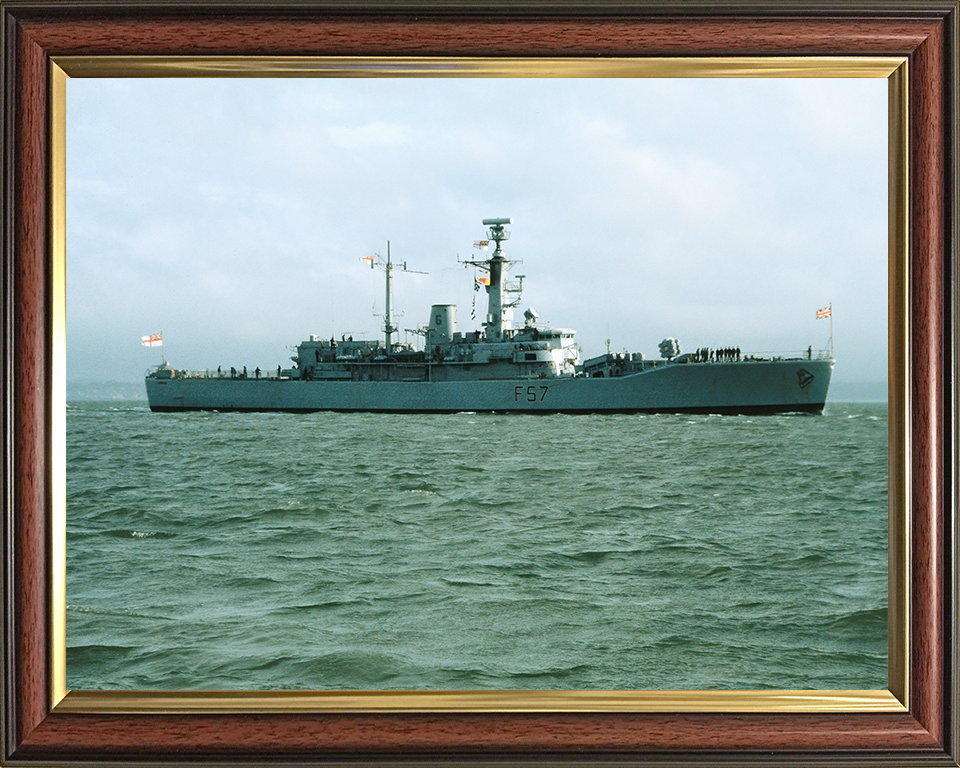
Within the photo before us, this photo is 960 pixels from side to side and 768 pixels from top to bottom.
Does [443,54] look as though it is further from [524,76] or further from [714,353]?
[714,353]

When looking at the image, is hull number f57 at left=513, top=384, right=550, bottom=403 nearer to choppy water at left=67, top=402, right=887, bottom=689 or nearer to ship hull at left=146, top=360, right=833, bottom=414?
ship hull at left=146, top=360, right=833, bottom=414

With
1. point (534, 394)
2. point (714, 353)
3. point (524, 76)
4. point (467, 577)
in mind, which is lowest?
Answer: point (467, 577)

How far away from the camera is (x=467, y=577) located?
6.96 feet

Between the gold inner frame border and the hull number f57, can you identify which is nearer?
the gold inner frame border

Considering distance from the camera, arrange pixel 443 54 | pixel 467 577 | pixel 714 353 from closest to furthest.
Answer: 1. pixel 443 54
2. pixel 467 577
3. pixel 714 353

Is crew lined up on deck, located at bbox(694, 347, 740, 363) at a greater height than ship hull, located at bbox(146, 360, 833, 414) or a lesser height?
greater

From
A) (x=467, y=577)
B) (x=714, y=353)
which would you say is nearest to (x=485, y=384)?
(x=714, y=353)

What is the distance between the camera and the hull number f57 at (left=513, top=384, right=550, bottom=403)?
72.6ft

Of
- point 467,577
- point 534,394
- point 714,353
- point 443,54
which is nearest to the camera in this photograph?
point 443,54

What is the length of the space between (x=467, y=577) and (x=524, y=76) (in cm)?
125

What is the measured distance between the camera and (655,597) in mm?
2076

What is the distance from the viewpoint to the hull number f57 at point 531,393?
72.6ft

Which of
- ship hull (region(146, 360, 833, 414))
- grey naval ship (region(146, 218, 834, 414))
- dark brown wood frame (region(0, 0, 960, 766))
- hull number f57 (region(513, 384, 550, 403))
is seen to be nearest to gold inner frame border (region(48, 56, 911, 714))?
dark brown wood frame (region(0, 0, 960, 766))

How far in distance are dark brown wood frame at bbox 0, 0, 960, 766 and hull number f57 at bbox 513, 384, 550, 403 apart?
20375 mm
